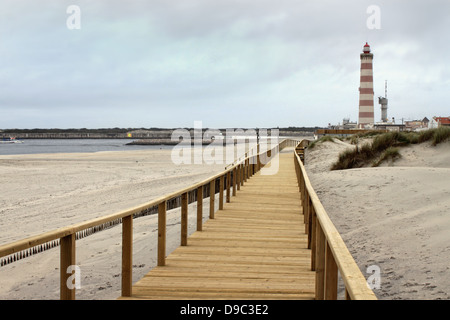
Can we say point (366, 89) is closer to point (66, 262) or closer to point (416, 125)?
point (416, 125)

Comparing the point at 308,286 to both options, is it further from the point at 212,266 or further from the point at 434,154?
the point at 434,154

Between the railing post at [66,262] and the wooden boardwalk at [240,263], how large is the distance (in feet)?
3.43

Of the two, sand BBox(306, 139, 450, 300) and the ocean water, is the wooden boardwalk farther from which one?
the ocean water

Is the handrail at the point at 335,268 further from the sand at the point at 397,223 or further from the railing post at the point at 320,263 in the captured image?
the sand at the point at 397,223

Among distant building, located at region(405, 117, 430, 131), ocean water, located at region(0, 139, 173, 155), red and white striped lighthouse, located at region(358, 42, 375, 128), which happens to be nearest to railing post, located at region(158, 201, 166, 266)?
red and white striped lighthouse, located at region(358, 42, 375, 128)

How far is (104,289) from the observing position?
18.6 ft

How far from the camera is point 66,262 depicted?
10.5 ft

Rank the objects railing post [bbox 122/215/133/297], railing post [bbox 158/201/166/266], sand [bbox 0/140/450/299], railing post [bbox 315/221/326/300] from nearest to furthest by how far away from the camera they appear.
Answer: railing post [bbox 315/221/326/300], railing post [bbox 122/215/133/297], railing post [bbox 158/201/166/266], sand [bbox 0/140/450/299]

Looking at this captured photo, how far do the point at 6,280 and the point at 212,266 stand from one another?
10.2 ft

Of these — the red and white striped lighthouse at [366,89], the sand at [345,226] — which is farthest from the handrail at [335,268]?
the red and white striped lighthouse at [366,89]

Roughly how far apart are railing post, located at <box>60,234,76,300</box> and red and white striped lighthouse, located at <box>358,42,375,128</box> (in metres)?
50.8

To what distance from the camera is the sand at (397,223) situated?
503 centimetres

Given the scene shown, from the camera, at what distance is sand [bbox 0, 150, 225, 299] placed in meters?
6.07
